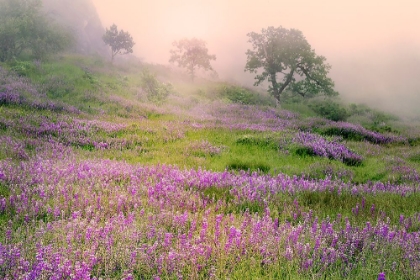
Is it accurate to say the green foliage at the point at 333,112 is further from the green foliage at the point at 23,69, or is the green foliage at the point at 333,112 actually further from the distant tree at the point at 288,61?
the green foliage at the point at 23,69

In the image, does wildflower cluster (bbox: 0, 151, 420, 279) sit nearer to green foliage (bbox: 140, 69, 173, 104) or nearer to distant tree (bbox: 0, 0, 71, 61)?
green foliage (bbox: 140, 69, 173, 104)

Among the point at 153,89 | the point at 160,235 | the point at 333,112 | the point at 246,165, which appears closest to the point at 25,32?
the point at 153,89

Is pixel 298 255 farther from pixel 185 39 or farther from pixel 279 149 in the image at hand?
pixel 185 39

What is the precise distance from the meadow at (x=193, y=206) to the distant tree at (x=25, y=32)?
17.5 m

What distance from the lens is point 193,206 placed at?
14.7 ft

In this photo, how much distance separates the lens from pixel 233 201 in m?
4.95

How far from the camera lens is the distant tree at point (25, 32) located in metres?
25.9

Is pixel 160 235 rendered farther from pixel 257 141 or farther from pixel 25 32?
pixel 25 32

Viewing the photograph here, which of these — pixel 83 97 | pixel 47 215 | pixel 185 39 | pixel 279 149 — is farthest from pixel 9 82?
pixel 185 39

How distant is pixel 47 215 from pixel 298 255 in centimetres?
298

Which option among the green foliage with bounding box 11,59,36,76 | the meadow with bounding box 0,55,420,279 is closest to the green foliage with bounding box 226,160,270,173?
the meadow with bounding box 0,55,420,279

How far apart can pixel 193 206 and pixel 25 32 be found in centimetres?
2933

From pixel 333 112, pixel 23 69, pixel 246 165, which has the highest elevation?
pixel 333 112

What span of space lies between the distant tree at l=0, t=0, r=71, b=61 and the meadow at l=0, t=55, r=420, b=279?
1747 cm
